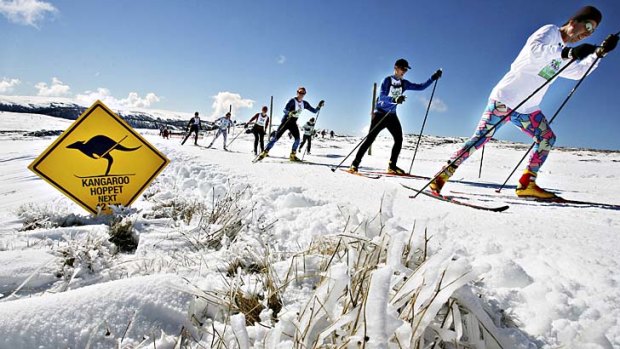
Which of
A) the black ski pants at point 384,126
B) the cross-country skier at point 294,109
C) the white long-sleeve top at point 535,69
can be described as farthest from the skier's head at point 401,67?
the cross-country skier at point 294,109

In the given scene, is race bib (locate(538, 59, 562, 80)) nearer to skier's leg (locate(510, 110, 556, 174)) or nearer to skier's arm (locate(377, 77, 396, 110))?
skier's leg (locate(510, 110, 556, 174))

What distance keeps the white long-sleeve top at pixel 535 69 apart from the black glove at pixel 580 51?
0.11m

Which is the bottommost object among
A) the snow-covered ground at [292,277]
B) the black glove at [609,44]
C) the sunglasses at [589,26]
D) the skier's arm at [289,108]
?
the snow-covered ground at [292,277]

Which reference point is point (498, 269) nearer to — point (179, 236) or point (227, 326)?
point (227, 326)

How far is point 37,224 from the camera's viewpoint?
2.00 metres

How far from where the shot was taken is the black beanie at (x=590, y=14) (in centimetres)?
283

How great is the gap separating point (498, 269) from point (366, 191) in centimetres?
183

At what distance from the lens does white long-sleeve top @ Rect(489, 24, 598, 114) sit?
3.00 meters

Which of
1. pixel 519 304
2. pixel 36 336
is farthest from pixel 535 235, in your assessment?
pixel 36 336

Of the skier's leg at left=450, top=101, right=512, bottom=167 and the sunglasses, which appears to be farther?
the skier's leg at left=450, top=101, right=512, bottom=167

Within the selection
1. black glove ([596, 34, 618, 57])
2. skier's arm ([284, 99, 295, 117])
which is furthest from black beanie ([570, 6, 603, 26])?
skier's arm ([284, 99, 295, 117])

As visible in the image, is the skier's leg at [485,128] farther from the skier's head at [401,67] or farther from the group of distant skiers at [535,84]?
the skier's head at [401,67]

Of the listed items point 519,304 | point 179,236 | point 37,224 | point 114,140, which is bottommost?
point 37,224

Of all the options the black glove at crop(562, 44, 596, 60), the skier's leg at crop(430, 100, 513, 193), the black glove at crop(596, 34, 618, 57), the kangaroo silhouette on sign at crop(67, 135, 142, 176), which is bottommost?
the kangaroo silhouette on sign at crop(67, 135, 142, 176)
